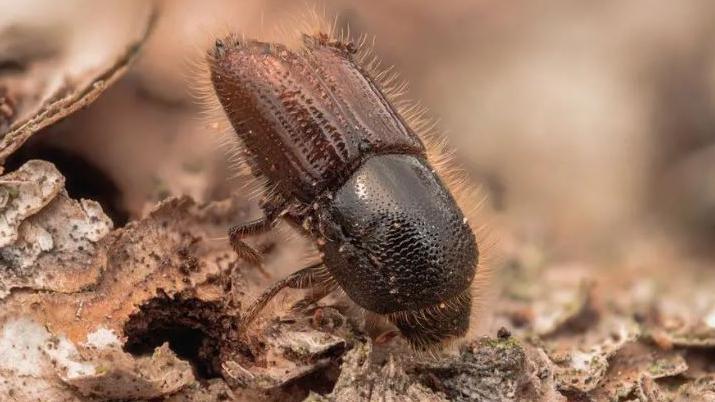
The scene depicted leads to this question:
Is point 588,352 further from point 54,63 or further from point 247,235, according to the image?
point 54,63

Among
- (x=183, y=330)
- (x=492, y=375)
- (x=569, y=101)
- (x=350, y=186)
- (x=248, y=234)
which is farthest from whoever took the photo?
(x=569, y=101)

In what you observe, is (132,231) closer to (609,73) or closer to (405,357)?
(405,357)

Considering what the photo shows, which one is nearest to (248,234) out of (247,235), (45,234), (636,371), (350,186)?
(247,235)

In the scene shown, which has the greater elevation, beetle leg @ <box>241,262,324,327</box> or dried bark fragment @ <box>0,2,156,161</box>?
dried bark fragment @ <box>0,2,156,161</box>

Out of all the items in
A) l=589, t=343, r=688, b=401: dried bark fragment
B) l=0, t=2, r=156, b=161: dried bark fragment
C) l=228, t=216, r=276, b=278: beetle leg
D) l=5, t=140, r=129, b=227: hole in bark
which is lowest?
l=589, t=343, r=688, b=401: dried bark fragment

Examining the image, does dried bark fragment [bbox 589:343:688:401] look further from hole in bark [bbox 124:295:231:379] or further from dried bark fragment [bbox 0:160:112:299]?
dried bark fragment [bbox 0:160:112:299]

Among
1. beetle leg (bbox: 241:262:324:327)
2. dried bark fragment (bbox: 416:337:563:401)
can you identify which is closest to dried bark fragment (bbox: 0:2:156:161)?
beetle leg (bbox: 241:262:324:327)

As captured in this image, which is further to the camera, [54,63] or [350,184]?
[54,63]
